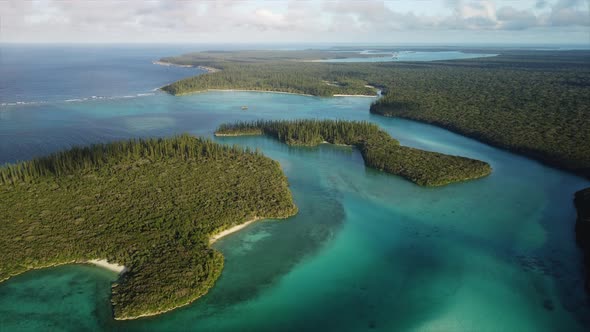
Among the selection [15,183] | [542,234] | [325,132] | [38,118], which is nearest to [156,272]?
[15,183]

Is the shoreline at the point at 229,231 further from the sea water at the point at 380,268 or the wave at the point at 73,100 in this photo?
the wave at the point at 73,100

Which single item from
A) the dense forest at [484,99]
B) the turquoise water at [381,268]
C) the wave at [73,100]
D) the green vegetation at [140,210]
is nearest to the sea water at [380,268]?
the turquoise water at [381,268]

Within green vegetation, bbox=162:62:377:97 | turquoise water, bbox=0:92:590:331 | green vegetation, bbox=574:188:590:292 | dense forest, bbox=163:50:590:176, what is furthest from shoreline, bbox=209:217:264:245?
green vegetation, bbox=162:62:377:97

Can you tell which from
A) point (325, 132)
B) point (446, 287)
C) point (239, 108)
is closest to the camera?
point (446, 287)

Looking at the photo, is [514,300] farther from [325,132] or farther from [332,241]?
[325,132]

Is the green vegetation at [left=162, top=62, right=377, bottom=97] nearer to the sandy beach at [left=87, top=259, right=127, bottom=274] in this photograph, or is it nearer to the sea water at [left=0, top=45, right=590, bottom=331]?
the sea water at [left=0, top=45, right=590, bottom=331]

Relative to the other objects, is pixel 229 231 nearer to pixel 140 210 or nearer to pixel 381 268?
pixel 140 210
